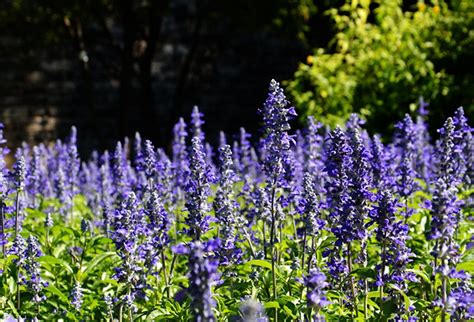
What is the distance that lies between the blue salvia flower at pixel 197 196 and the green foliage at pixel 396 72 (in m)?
7.03

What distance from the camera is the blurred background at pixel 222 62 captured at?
1154 centimetres

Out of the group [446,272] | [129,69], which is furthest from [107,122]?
[446,272]

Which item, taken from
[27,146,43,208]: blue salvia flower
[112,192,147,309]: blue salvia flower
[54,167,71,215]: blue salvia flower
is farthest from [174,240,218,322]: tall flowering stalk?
[54,167,71,215]: blue salvia flower

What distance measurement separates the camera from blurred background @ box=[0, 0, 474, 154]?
11.5m

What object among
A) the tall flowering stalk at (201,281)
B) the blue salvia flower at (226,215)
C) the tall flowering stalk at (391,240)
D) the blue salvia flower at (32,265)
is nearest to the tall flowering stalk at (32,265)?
the blue salvia flower at (32,265)

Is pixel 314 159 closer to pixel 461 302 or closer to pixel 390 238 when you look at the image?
pixel 390 238

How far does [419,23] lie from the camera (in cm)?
1241

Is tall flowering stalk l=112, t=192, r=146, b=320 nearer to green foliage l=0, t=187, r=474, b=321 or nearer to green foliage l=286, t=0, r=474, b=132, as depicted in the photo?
green foliage l=0, t=187, r=474, b=321

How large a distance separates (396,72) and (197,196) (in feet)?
26.4

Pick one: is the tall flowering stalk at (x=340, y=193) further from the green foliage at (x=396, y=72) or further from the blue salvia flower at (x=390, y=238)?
the green foliage at (x=396, y=72)

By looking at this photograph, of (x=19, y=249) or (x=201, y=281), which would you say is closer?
(x=201, y=281)

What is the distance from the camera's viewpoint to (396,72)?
37.5 ft

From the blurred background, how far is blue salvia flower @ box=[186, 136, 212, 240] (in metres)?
6.83

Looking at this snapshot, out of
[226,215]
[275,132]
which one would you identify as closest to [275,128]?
[275,132]
